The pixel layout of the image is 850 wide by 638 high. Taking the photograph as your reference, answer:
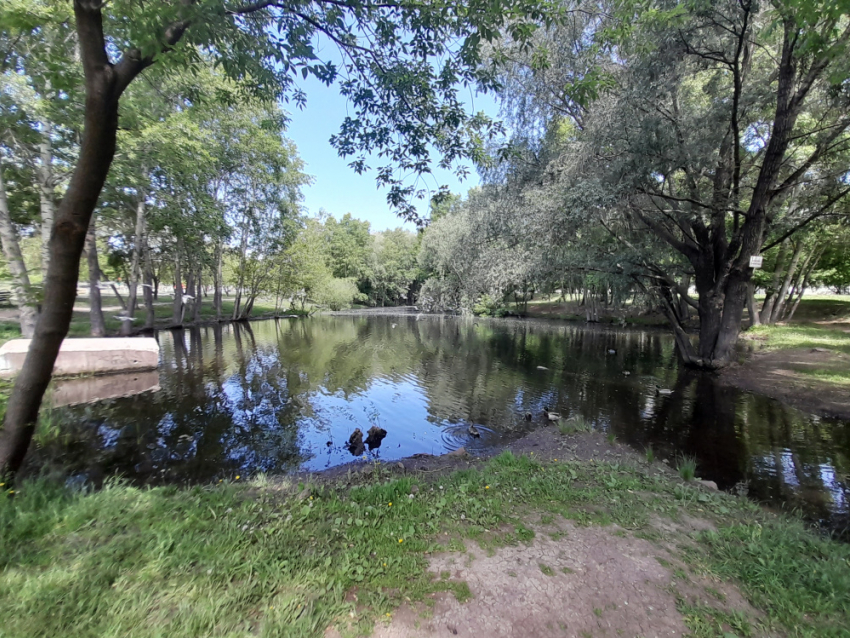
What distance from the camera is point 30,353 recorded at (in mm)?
3080

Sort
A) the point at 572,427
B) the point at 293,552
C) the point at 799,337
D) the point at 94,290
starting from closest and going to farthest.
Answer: the point at 293,552, the point at 572,427, the point at 94,290, the point at 799,337

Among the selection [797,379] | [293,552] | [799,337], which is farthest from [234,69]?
[799,337]

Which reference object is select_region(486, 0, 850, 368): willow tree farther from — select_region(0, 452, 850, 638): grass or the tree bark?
select_region(0, 452, 850, 638): grass

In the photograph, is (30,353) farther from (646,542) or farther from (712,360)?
(712,360)

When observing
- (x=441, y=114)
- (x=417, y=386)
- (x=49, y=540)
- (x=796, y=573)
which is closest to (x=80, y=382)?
(x=417, y=386)

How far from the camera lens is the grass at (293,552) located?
87.8 inches

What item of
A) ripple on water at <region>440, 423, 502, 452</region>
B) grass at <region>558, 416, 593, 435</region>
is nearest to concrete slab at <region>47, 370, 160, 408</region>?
ripple on water at <region>440, 423, 502, 452</region>

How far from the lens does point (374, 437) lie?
866 centimetres

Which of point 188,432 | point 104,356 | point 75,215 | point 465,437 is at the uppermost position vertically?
point 75,215

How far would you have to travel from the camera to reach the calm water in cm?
691

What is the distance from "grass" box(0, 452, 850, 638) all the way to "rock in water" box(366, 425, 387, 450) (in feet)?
13.6

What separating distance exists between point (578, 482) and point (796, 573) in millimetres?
2144

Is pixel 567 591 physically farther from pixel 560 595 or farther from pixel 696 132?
pixel 696 132

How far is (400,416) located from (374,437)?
6.24 feet
